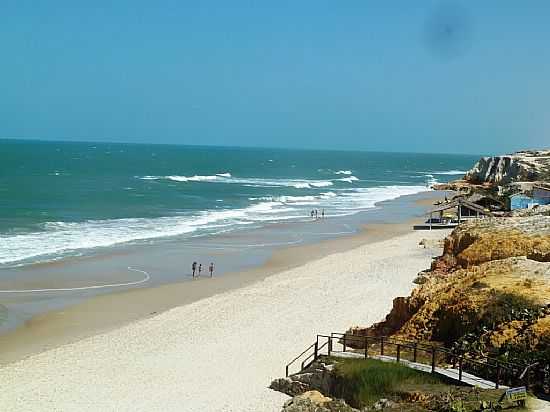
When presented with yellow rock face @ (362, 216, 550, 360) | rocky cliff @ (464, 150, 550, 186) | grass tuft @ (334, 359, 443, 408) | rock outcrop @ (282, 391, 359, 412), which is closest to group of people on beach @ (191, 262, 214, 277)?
yellow rock face @ (362, 216, 550, 360)

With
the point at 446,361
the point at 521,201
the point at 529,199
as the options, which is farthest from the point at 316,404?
the point at 529,199

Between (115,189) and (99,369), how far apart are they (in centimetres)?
5331

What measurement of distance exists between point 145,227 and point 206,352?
2462 cm

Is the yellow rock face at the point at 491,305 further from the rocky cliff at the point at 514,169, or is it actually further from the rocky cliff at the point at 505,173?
the rocky cliff at the point at 514,169

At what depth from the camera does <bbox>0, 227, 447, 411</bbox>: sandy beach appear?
14.9m

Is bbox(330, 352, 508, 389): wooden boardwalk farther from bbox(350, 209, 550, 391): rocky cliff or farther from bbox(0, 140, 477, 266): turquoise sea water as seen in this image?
bbox(0, 140, 477, 266): turquoise sea water

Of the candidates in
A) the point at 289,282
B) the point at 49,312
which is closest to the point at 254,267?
the point at 289,282

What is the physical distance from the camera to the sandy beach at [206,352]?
586 inches

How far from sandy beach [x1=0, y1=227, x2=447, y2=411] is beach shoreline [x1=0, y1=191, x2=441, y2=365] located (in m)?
0.68

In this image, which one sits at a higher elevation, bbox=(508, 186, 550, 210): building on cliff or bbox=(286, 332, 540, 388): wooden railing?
bbox=(508, 186, 550, 210): building on cliff

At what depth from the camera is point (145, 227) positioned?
41.6m

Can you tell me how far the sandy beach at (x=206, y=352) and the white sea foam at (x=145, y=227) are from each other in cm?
1157

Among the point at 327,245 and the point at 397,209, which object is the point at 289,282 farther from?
the point at 397,209

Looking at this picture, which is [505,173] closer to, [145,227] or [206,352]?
[145,227]
